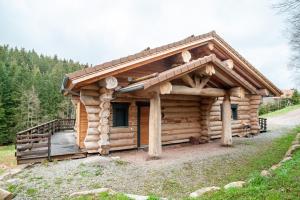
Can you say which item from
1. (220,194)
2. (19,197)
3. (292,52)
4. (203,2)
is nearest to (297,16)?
(292,52)

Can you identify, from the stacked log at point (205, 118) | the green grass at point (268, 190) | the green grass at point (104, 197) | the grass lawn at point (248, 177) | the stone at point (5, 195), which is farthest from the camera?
the stacked log at point (205, 118)

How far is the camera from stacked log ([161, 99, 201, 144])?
11.9 metres

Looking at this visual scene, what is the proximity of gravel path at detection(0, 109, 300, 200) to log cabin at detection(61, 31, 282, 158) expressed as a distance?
1.15 meters

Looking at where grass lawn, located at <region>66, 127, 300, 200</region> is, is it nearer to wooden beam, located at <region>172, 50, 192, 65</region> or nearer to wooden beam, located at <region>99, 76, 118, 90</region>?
wooden beam, located at <region>99, 76, 118, 90</region>

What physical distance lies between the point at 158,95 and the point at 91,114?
291 cm

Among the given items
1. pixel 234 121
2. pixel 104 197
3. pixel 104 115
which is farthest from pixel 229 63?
pixel 104 197

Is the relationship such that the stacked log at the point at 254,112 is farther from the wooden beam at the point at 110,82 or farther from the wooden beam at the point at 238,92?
the wooden beam at the point at 110,82

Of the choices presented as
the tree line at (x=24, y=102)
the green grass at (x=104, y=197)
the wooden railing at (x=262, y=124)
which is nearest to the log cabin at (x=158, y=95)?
the green grass at (x=104, y=197)

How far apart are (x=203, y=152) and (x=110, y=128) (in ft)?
13.6

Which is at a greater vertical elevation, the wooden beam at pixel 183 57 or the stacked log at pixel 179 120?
the wooden beam at pixel 183 57

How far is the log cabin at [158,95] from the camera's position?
902 centimetres

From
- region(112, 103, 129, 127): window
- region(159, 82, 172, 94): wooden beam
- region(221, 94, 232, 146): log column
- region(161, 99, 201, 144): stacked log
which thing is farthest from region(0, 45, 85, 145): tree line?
region(221, 94, 232, 146): log column

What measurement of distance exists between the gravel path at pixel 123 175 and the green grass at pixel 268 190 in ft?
4.43

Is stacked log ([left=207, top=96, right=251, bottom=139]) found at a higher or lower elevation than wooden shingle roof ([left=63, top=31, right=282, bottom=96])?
lower
